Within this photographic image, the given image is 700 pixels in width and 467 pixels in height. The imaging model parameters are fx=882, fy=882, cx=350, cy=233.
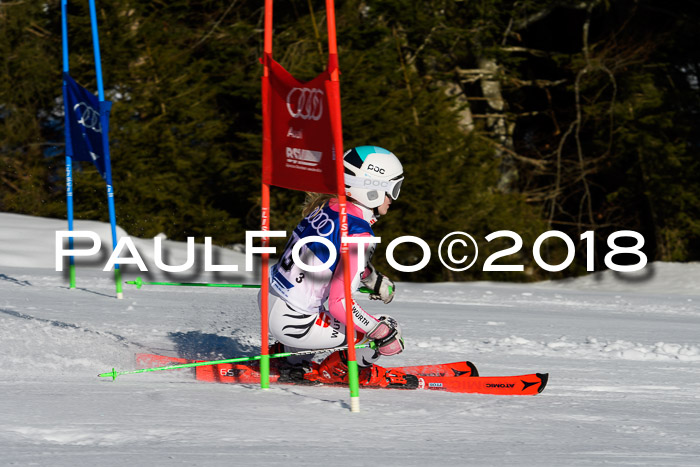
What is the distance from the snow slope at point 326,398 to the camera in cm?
322

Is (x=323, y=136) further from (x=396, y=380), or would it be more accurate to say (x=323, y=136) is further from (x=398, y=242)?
(x=398, y=242)

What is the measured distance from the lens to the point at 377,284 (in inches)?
174

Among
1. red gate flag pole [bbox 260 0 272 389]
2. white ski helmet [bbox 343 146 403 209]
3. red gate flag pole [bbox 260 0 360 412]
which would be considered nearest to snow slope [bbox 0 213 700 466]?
red gate flag pole [bbox 260 0 272 389]

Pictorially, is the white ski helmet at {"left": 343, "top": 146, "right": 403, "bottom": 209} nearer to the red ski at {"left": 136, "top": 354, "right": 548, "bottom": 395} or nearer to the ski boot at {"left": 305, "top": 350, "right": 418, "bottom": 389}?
the ski boot at {"left": 305, "top": 350, "right": 418, "bottom": 389}

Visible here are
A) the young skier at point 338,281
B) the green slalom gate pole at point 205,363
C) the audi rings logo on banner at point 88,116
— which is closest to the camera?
the young skier at point 338,281

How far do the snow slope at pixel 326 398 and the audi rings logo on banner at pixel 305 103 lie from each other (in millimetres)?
1317

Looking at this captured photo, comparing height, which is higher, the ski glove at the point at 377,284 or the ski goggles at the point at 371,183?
the ski goggles at the point at 371,183

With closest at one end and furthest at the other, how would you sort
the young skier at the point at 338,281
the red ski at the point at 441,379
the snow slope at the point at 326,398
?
the snow slope at the point at 326,398, the young skier at the point at 338,281, the red ski at the point at 441,379

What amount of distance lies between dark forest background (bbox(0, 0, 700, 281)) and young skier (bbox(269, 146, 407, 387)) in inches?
369

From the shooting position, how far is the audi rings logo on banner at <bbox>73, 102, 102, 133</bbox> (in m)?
8.32

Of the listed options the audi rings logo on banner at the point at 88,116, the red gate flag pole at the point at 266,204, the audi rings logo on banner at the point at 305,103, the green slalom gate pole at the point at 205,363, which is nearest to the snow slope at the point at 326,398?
the green slalom gate pole at the point at 205,363

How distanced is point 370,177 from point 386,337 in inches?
31.8

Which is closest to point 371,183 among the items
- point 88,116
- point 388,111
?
point 88,116

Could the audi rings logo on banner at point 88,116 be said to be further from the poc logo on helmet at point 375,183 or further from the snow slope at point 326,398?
the poc logo on helmet at point 375,183
